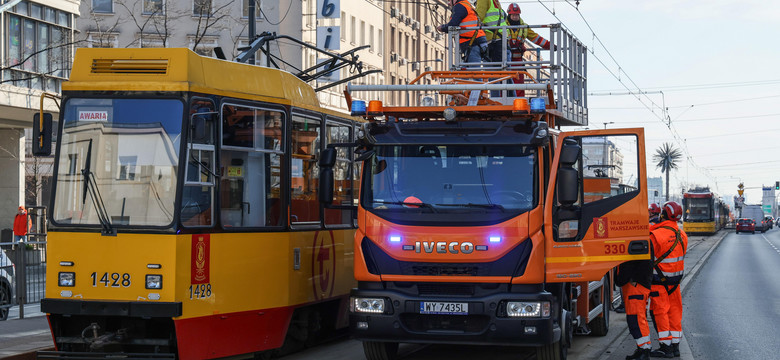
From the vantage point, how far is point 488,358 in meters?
12.4

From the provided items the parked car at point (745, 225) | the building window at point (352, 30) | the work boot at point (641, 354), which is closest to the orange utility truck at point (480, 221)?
the work boot at point (641, 354)

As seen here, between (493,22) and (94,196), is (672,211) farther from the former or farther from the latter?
(94,196)

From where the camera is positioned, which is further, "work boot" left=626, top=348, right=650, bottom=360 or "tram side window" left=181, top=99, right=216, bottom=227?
"work boot" left=626, top=348, right=650, bottom=360

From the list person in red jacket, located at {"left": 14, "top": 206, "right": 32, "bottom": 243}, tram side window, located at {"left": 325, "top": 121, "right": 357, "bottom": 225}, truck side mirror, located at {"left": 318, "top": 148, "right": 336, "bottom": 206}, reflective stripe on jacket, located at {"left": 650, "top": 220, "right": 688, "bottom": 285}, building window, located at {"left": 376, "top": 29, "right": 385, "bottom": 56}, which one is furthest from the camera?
building window, located at {"left": 376, "top": 29, "right": 385, "bottom": 56}

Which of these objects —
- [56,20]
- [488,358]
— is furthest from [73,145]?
[56,20]

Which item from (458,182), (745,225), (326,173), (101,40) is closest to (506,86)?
(458,182)

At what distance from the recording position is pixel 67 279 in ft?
33.4

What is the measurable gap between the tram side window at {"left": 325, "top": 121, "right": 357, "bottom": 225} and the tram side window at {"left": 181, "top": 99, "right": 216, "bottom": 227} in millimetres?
2629

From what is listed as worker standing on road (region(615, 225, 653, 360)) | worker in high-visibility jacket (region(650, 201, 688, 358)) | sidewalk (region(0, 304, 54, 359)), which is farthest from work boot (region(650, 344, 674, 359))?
sidewalk (region(0, 304, 54, 359))

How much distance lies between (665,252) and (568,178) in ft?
9.72

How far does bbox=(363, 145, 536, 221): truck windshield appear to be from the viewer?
10508 mm

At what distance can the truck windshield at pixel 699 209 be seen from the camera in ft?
244

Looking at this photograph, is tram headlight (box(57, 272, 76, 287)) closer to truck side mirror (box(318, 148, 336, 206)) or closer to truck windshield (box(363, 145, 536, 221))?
truck side mirror (box(318, 148, 336, 206))

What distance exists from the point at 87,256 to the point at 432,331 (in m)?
3.27
